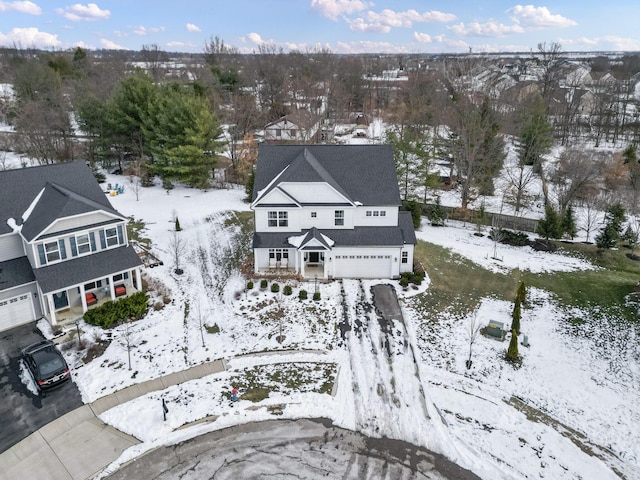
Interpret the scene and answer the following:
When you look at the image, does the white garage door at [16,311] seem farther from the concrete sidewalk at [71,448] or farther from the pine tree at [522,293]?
the pine tree at [522,293]

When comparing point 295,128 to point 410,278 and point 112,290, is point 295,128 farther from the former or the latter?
point 112,290

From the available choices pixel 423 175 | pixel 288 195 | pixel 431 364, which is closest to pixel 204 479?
pixel 431 364

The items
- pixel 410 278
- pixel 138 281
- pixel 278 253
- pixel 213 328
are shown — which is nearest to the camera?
pixel 213 328

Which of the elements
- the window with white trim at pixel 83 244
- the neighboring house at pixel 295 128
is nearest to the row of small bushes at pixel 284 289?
the window with white trim at pixel 83 244

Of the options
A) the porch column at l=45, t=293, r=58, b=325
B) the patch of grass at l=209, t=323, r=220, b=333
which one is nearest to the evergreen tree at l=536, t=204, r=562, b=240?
the patch of grass at l=209, t=323, r=220, b=333

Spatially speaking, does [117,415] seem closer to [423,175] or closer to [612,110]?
[423,175]

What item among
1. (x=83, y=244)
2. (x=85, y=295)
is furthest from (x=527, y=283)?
(x=83, y=244)
